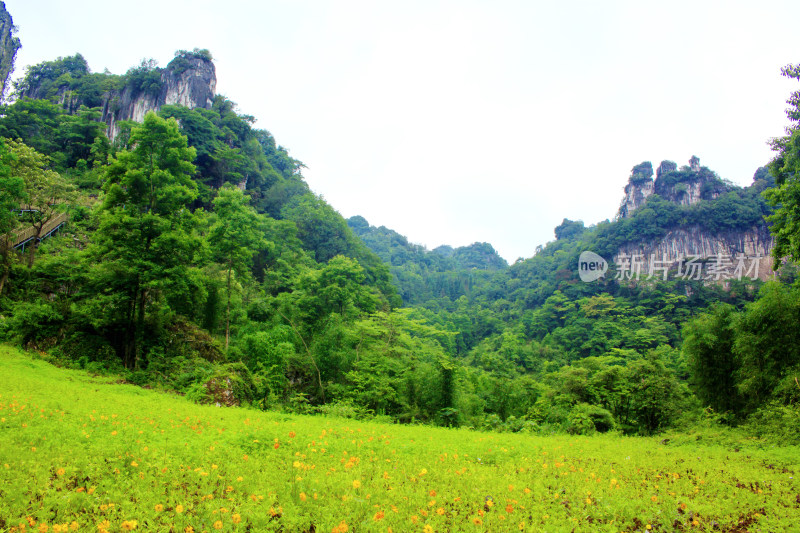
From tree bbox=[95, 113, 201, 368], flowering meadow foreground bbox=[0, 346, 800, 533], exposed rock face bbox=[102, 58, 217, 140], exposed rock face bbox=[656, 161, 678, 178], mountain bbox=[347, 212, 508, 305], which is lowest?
flowering meadow foreground bbox=[0, 346, 800, 533]

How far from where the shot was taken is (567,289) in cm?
5103

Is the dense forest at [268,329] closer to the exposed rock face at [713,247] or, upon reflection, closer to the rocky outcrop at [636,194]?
the exposed rock face at [713,247]

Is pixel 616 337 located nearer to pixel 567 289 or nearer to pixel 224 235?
pixel 567 289

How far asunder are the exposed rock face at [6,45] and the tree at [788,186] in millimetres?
68495

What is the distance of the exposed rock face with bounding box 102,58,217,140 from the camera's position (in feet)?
132

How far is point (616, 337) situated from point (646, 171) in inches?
1591

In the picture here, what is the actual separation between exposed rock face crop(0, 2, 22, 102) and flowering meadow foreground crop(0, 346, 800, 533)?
6230 cm

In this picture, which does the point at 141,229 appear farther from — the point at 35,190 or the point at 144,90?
the point at 144,90

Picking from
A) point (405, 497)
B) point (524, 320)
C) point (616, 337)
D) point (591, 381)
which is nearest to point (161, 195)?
point (405, 497)

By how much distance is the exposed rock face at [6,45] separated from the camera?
46094 mm

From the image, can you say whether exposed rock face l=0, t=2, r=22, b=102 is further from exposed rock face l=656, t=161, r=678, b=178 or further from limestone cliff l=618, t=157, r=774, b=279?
exposed rock face l=656, t=161, r=678, b=178

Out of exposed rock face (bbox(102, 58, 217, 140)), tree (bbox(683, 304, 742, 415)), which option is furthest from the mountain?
tree (bbox(683, 304, 742, 415))

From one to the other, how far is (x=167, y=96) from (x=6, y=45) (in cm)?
2652

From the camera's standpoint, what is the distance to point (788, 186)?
10250 mm
